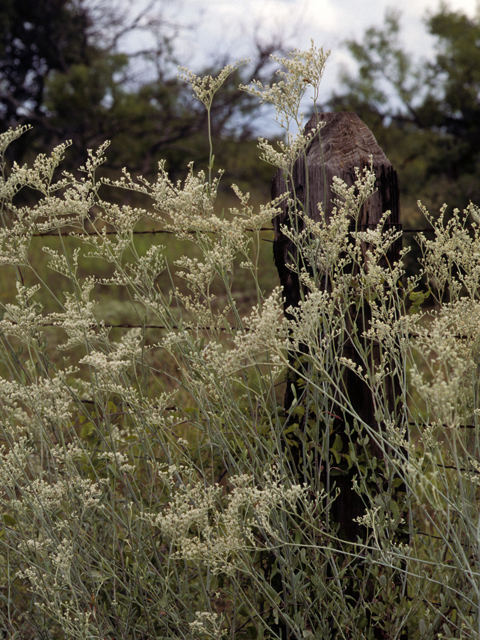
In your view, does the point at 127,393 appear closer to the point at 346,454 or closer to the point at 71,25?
the point at 346,454

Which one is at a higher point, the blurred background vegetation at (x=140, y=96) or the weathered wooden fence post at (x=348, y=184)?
the blurred background vegetation at (x=140, y=96)

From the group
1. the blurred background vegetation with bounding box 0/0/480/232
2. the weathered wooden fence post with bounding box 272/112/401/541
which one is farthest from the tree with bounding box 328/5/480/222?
the weathered wooden fence post with bounding box 272/112/401/541

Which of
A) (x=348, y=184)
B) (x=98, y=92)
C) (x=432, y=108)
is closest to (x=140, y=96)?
(x=98, y=92)

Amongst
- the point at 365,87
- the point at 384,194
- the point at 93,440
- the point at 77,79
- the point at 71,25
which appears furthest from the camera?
the point at 365,87

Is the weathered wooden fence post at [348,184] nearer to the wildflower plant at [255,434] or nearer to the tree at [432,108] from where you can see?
the wildflower plant at [255,434]

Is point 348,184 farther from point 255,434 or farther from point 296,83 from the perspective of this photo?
point 255,434

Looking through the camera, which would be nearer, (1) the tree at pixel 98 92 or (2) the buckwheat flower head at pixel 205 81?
(2) the buckwheat flower head at pixel 205 81

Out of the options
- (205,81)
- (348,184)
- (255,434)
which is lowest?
(255,434)

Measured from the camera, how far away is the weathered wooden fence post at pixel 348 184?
242 centimetres

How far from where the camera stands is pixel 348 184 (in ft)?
7.99

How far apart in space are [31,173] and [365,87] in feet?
65.9

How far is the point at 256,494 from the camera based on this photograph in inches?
66.0

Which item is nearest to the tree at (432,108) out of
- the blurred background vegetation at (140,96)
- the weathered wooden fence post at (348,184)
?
the blurred background vegetation at (140,96)

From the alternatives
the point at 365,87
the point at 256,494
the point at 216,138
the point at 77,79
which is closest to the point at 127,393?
the point at 256,494
